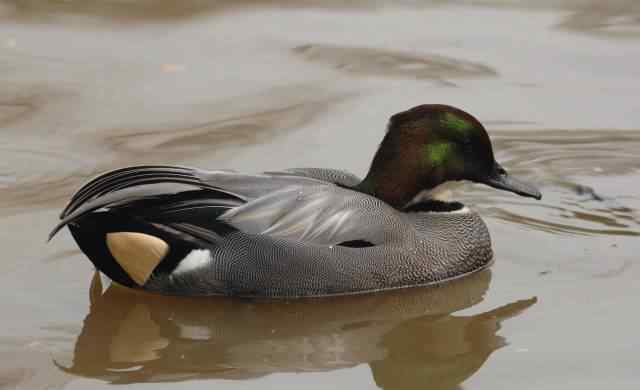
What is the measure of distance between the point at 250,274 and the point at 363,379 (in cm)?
90

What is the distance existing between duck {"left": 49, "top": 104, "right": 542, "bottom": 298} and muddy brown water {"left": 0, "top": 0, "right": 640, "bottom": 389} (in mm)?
107

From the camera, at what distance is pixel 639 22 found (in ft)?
32.5

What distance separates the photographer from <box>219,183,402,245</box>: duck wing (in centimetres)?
564

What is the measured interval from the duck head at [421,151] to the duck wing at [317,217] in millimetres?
175

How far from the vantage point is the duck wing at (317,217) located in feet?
18.5

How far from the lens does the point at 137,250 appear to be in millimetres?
5629

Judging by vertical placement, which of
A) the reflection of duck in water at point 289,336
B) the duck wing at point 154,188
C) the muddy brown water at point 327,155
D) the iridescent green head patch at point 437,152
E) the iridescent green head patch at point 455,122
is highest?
the iridescent green head patch at point 455,122

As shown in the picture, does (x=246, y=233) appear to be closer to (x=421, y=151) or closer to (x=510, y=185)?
(x=421, y=151)

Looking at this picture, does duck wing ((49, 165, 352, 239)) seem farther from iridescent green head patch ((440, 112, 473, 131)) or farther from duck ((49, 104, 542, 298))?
iridescent green head patch ((440, 112, 473, 131))

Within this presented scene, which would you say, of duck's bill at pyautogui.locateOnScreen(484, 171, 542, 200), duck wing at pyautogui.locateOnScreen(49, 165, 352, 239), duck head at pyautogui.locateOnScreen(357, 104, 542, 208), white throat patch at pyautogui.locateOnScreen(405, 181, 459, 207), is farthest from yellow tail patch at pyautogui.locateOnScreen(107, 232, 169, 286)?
duck's bill at pyautogui.locateOnScreen(484, 171, 542, 200)

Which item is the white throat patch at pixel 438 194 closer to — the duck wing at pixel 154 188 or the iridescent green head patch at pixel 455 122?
the iridescent green head patch at pixel 455 122

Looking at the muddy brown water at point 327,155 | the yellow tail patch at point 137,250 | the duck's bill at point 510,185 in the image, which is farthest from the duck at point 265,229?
the duck's bill at point 510,185

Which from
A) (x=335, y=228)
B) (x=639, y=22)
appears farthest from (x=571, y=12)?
(x=335, y=228)

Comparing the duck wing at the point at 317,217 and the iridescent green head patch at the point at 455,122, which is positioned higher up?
the iridescent green head patch at the point at 455,122
